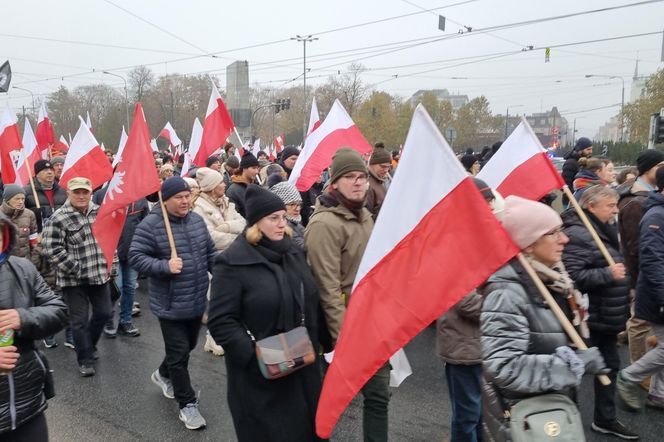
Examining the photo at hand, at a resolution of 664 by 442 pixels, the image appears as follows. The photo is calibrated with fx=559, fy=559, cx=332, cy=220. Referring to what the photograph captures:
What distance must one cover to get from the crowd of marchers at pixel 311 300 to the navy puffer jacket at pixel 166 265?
0.01 meters

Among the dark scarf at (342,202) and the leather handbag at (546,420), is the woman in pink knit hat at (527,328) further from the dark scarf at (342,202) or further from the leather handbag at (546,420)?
the dark scarf at (342,202)

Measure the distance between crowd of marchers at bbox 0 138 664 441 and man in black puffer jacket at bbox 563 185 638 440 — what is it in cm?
1

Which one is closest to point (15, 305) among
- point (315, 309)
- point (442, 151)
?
point (315, 309)

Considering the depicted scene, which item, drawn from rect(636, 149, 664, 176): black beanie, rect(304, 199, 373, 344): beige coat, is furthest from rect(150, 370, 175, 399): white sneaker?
rect(636, 149, 664, 176): black beanie

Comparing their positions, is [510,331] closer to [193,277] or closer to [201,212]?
[193,277]

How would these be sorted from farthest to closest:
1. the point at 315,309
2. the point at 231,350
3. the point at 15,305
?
the point at 315,309
the point at 231,350
the point at 15,305

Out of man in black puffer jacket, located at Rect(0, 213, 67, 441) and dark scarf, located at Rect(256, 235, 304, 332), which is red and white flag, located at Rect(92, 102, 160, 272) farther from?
dark scarf, located at Rect(256, 235, 304, 332)

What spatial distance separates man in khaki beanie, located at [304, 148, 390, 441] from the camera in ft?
10.9

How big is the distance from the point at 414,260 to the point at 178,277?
2.56 m

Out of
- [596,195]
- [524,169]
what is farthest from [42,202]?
[596,195]

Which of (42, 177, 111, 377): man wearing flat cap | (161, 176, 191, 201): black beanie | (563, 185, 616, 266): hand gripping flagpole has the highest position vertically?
(161, 176, 191, 201): black beanie

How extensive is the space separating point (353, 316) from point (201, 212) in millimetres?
3321

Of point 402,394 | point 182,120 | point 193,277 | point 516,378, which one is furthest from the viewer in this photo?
point 182,120

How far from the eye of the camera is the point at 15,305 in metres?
2.73
